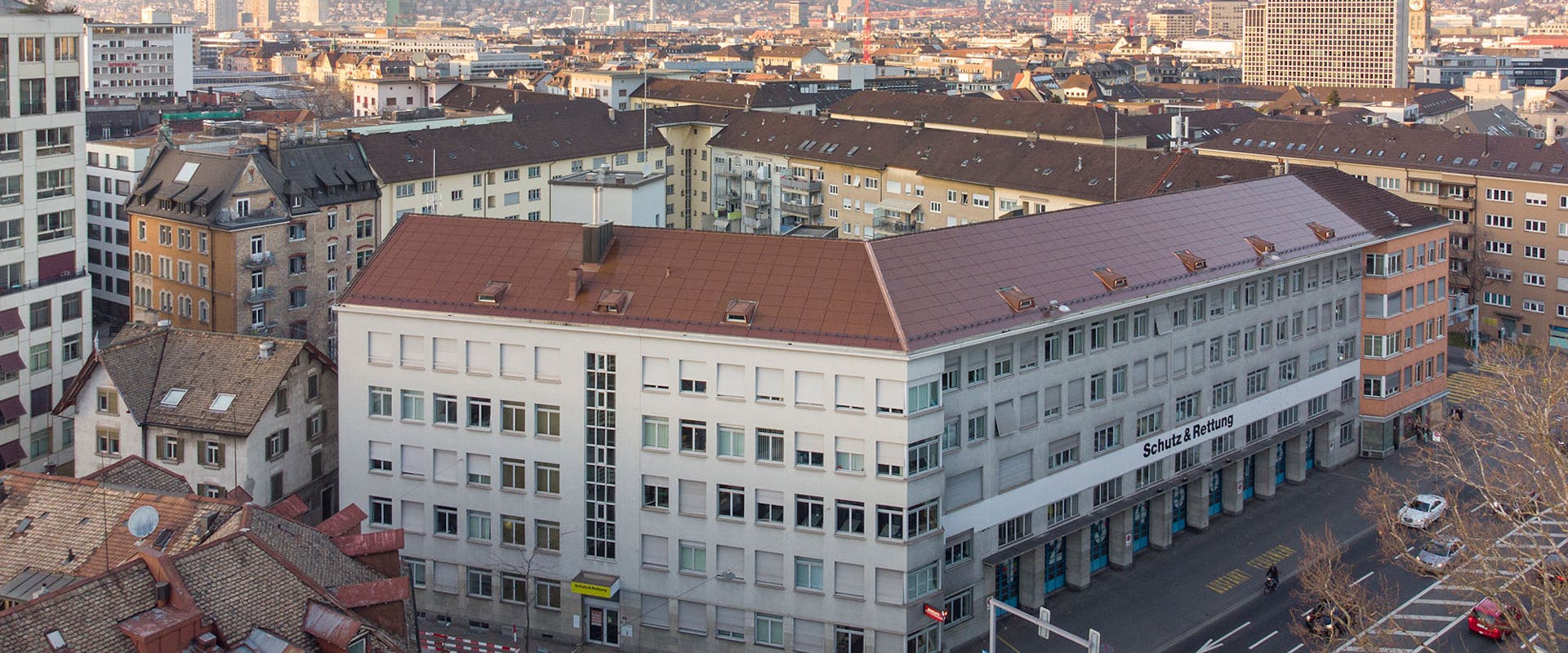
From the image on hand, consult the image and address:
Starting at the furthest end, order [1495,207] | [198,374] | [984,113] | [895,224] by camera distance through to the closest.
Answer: [984,113] < [895,224] < [1495,207] < [198,374]

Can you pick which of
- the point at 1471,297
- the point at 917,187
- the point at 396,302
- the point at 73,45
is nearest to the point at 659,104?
the point at 917,187

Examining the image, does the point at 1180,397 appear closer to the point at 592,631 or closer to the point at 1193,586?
the point at 1193,586

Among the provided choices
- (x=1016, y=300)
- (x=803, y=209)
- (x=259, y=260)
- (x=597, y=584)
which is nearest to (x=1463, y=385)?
(x=1016, y=300)

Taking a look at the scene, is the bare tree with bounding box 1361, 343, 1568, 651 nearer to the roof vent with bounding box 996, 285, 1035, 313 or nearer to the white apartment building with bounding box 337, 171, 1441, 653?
the white apartment building with bounding box 337, 171, 1441, 653

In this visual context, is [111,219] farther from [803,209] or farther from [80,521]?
[80,521]

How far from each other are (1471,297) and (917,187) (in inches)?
1550

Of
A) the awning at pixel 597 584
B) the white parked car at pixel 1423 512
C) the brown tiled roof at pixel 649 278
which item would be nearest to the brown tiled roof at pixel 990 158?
the white parked car at pixel 1423 512

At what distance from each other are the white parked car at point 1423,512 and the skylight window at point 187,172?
2649 inches

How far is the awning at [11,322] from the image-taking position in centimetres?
7244

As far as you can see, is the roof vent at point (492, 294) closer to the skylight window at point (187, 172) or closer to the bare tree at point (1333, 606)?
the bare tree at point (1333, 606)

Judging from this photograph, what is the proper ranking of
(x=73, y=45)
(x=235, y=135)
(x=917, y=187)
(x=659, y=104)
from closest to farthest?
(x=73, y=45) < (x=235, y=135) < (x=917, y=187) < (x=659, y=104)

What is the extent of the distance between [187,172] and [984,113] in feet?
252

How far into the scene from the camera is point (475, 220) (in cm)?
6519

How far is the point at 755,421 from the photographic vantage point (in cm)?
5731
